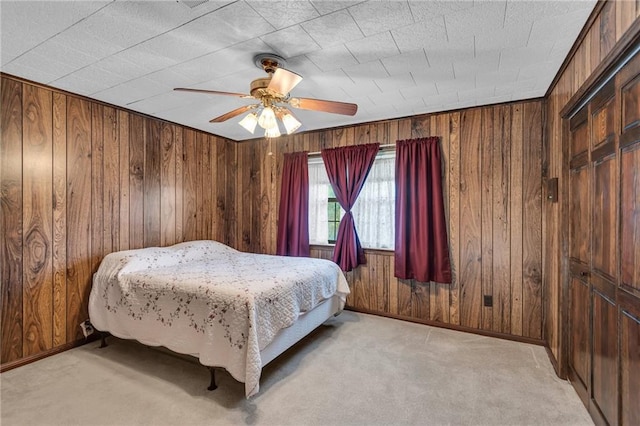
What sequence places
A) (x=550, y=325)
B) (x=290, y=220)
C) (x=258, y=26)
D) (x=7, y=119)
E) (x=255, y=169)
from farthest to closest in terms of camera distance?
(x=255, y=169), (x=290, y=220), (x=550, y=325), (x=7, y=119), (x=258, y=26)

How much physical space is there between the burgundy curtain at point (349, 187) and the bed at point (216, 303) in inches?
19.1

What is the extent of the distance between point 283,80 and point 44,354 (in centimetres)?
313

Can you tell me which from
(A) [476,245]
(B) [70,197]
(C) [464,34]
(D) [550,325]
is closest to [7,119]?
(B) [70,197]

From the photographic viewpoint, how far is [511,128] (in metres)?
3.04

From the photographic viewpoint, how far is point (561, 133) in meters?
2.33

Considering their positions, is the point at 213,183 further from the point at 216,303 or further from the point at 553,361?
the point at 553,361

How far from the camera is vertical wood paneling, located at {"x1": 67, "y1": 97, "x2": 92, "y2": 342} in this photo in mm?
2838

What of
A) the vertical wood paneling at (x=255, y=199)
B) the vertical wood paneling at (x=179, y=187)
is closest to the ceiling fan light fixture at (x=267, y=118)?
the vertical wood paneling at (x=179, y=187)

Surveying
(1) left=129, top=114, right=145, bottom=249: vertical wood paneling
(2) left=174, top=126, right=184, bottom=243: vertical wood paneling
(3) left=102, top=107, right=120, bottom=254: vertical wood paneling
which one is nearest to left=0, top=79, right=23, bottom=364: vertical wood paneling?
(3) left=102, top=107, right=120, bottom=254: vertical wood paneling

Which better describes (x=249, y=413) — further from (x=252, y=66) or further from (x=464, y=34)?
(x=464, y=34)

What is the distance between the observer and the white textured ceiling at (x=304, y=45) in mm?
1639

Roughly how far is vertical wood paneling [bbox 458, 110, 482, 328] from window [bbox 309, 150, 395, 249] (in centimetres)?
79

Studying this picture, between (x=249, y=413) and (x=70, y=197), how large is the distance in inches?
100

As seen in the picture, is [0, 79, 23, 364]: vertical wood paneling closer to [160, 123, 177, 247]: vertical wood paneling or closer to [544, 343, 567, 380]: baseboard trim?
[160, 123, 177, 247]: vertical wood paneling
